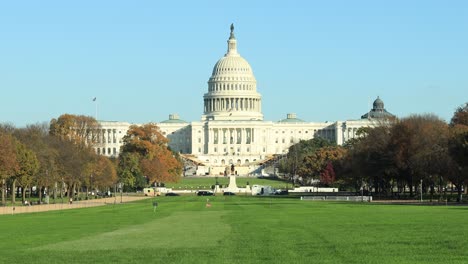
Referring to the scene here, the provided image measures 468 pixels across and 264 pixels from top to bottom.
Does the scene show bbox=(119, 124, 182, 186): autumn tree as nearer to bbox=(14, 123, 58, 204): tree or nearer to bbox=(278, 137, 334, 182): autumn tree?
bbox=(278, 137, 334, 182): autumn tree

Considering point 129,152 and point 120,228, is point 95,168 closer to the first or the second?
point 129,152

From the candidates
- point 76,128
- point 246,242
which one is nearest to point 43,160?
point 76,128

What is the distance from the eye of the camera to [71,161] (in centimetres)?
10606

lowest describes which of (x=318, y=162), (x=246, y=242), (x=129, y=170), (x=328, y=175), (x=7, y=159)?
(x=246, y=242)

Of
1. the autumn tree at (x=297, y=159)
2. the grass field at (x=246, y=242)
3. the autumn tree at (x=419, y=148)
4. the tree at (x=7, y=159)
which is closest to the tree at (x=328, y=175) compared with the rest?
the autumn tree at (x=297, y=159)

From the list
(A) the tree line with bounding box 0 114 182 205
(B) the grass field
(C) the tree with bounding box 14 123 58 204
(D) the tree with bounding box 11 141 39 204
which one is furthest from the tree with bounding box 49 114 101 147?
(B) the grass field

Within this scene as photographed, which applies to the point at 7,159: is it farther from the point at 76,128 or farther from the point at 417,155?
the point at 76,128

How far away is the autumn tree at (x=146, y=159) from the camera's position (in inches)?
5359

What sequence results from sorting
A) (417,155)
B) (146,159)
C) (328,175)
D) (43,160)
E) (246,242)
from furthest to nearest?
(328,175)
(146,159)
(43,160)
(417,155)
(246,242)

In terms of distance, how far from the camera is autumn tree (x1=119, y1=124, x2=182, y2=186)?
136 m

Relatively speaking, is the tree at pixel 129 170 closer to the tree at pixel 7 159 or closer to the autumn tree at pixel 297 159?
the autumn tree at pixel 297 159

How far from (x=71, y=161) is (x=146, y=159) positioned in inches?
1475

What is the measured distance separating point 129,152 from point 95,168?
31.1 m

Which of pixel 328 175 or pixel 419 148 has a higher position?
pixel 419 148
